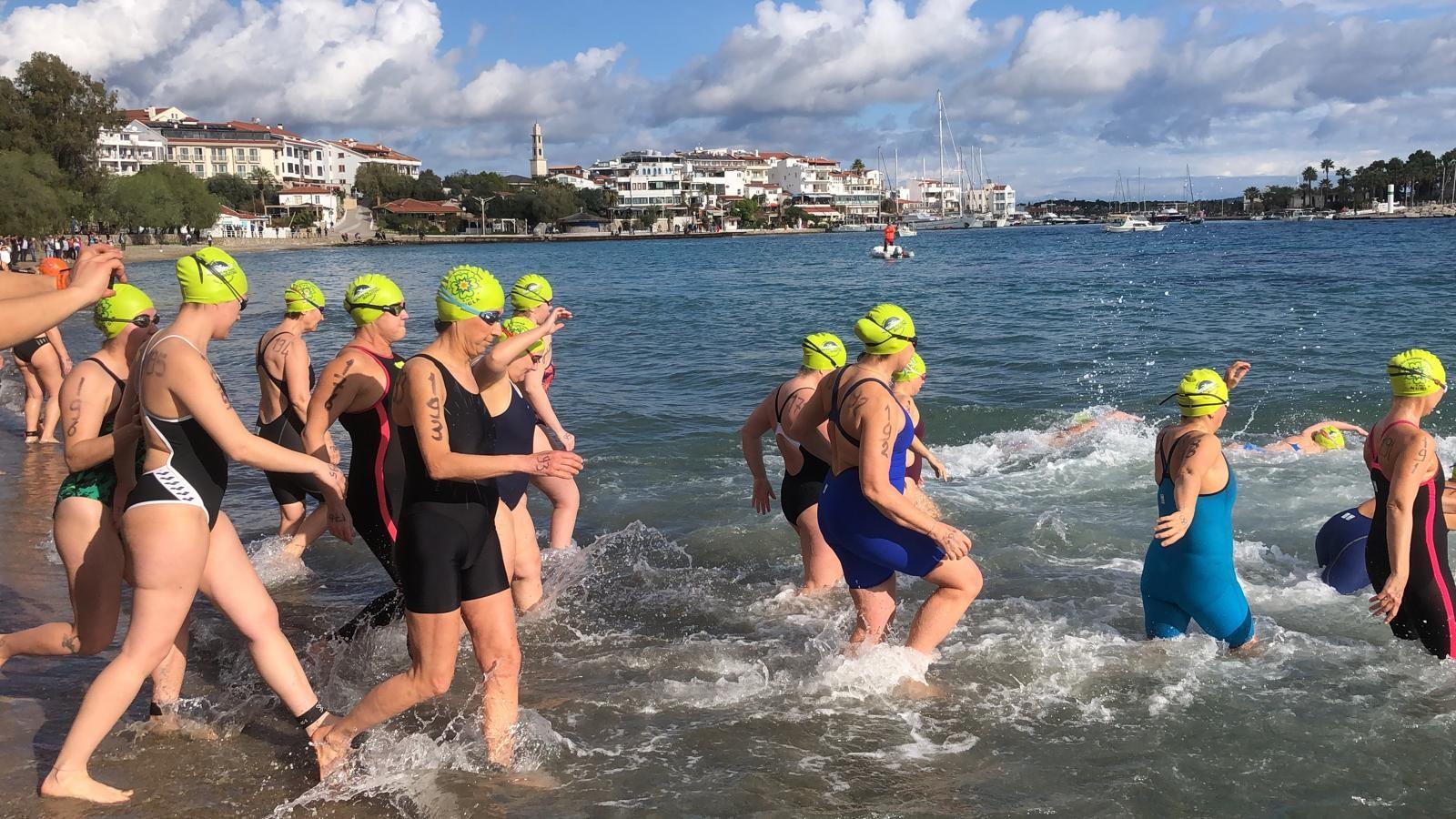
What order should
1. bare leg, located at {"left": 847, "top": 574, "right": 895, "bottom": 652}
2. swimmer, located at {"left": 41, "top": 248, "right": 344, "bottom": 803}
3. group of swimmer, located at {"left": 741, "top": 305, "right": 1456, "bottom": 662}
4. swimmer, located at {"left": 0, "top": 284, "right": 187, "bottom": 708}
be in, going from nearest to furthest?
swimmer, located at {"left": 41, "top": 248, "right": 344, "bottom": 803} < swimmer, located at {"left": 0, "top": 284, "right": 187, "bottom": 708} < group of swimmer, located at {"left": 741, "top": 305, "right": 1456, "bottom": 662} < bare leg, located at {"left": 847, "top": 574, "right": 895, "bottom": 652}

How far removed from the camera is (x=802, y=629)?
6.57 meters

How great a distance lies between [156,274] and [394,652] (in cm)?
5238

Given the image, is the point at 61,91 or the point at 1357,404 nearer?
the point at 1357,404

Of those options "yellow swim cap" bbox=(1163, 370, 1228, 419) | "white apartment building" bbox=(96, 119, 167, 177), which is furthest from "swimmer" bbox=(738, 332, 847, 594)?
"white apartment building" bbox=(96, 119, 167, 177)

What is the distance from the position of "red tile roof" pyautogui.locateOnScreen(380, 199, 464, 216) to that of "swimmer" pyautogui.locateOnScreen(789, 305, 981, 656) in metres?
138

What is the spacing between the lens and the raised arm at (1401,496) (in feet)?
16.9

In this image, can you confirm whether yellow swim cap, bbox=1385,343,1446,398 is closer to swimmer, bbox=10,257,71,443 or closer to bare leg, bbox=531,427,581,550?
bare leg, bbox=531,427,581,550

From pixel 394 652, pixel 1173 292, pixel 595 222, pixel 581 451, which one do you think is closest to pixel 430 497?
pixel 394 652

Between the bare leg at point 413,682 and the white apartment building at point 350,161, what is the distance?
160310 mm

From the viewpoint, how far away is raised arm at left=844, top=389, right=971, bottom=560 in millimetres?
4668

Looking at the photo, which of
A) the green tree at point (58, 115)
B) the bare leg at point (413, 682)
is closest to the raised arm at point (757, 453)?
the bare leg at point (413, 682)

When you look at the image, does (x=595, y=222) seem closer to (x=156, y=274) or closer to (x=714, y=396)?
(x=156, y=274)

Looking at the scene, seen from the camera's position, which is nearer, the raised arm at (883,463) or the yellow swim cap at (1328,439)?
the raised arm at (883,463)

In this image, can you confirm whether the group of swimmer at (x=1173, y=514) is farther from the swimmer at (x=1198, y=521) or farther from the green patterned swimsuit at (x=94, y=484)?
the green patterned swimsuit at (x=94, y=484)
